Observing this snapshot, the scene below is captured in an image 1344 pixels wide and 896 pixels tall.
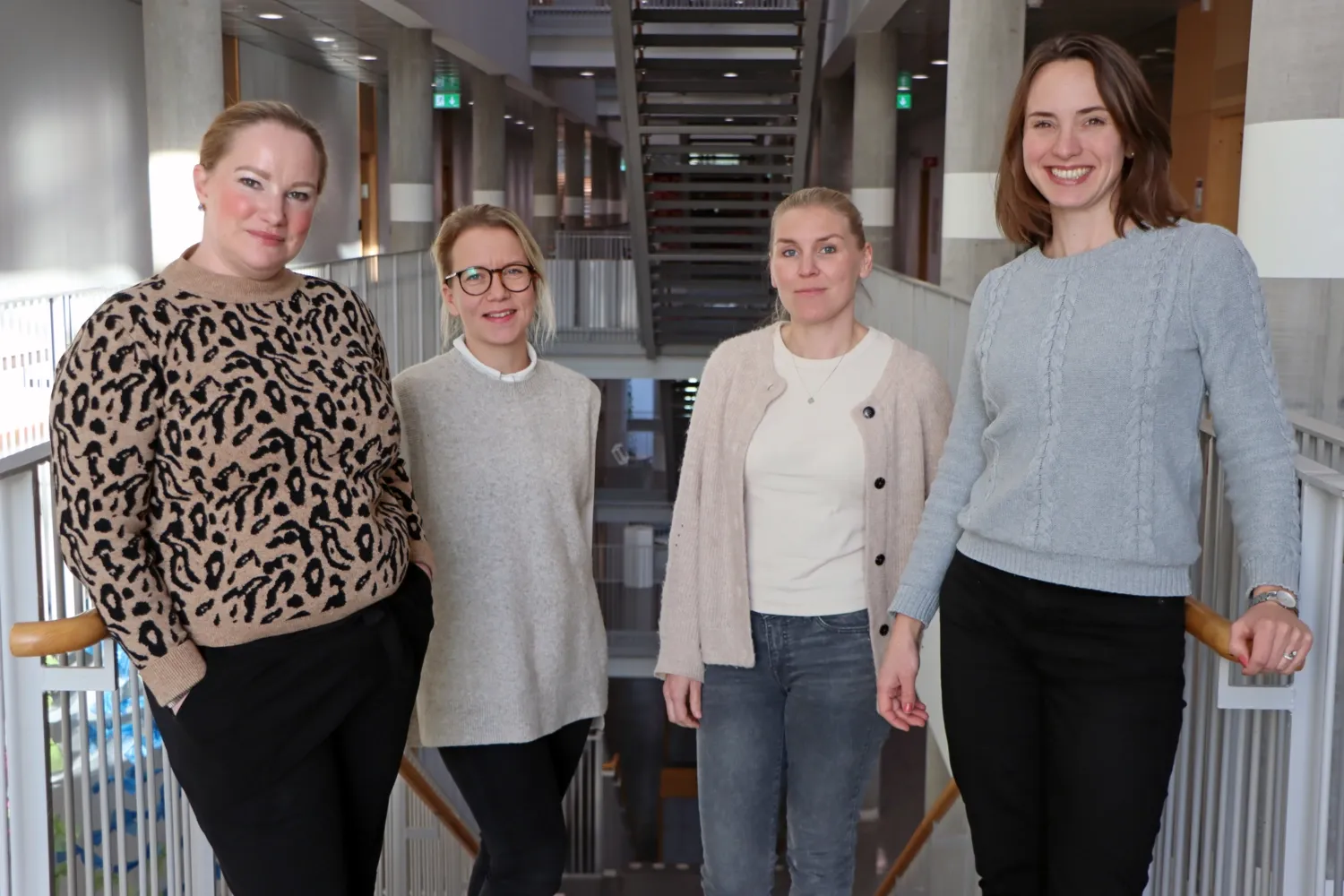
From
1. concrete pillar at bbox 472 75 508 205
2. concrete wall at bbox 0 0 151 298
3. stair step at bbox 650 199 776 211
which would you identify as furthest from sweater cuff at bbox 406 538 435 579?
concrete pillar at bbox 472 75 508 205

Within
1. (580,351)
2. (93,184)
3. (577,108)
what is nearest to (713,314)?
(580,351)

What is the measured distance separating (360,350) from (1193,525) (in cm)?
144

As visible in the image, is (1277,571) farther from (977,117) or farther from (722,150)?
(722,150)

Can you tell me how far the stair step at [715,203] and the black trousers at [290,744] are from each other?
1393 cm

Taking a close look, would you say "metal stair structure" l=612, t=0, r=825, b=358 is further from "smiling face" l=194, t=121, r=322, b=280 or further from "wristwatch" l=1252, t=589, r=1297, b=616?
"wristwatch" l=1252, t=589, r=1297, b=616

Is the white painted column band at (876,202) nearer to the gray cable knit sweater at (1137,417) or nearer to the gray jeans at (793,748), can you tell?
the gray jeans at (793,748)

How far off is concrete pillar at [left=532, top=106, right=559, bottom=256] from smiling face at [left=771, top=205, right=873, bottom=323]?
2903 cm

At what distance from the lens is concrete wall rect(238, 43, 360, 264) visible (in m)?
21.8

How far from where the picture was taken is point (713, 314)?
1869cm

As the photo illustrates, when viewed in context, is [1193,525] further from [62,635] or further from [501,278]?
[62,635]

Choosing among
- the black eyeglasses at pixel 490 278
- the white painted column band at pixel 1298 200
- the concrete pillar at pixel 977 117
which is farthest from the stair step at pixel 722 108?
the black eyeglasses at pixel 490 278

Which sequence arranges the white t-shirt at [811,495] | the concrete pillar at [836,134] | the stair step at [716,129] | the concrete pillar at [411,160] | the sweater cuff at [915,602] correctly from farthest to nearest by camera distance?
1. the concrete pillar at [836,134]
2. the concrete pillar at [411,160]
3. the stair step at [716,129]
4. the white t-shirt at [811,495]
5. the sweater cuff at [915,602]

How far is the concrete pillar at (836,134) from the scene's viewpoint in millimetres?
26594

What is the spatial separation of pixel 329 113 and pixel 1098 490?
25.8m
